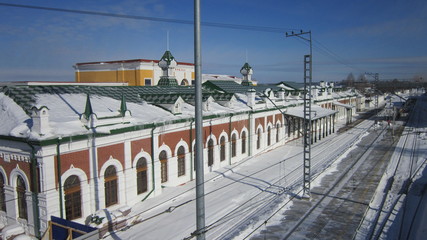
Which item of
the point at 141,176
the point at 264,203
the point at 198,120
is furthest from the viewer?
the point at 141,176

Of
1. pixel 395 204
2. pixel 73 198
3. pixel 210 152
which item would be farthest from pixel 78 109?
pixel 395 204

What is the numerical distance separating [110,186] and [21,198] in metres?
3.20

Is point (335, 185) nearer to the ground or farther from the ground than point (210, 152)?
nearer to the ground

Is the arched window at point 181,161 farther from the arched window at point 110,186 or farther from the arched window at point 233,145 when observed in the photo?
the arched window at point 233,145

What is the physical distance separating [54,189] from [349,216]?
450 inches

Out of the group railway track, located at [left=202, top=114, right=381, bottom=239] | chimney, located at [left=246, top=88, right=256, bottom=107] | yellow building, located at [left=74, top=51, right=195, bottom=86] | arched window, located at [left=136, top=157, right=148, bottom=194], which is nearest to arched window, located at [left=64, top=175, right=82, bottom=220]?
arched window, located at [left=136, top=157, right=148, bottom=194]

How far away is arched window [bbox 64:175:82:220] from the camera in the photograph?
475 inches

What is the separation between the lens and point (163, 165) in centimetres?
1653

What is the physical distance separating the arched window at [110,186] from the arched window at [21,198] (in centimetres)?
288

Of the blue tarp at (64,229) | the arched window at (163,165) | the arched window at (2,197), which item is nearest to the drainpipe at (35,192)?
the blue tarp at (64,229)

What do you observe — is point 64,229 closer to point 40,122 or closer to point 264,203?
point 40,122

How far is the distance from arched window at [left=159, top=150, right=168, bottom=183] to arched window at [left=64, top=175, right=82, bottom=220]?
15.3 ft

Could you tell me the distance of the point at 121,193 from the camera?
14.0 metres

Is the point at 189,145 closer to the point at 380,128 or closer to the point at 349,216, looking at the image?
the point at 349,216
